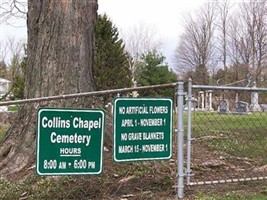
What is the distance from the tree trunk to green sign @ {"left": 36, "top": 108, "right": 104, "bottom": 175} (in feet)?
6.16

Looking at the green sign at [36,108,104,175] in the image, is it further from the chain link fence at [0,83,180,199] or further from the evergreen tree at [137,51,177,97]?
the evergreen tree at [137,51,177,97]

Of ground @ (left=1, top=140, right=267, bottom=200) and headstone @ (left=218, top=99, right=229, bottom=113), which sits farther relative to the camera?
headstone @ (left=218, top=99, right=229, bottom=113)

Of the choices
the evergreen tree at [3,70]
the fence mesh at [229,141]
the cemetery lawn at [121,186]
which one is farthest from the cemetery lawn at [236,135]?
the evergreen tree at [3,70]

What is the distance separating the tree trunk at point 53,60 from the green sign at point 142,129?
1934 mm

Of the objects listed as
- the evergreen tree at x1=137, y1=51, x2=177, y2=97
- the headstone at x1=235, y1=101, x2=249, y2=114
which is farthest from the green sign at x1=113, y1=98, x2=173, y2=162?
the evergreen tree at x1=137, y1=51, x2=177, y2=97

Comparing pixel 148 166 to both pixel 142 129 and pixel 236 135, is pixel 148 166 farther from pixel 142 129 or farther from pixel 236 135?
pixel 236 135

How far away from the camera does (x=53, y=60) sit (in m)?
6.54

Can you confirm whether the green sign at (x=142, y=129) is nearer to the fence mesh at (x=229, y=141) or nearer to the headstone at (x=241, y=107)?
the fence mesh at (x=229, y=141)

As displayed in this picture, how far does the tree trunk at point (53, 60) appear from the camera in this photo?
21.3 feet

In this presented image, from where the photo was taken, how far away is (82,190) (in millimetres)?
5301

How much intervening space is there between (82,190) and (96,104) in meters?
1.89

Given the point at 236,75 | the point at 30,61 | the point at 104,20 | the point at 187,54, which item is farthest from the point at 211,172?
the point at 187,54

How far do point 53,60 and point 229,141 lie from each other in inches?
184

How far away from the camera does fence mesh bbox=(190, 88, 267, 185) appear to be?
637 centimetres
